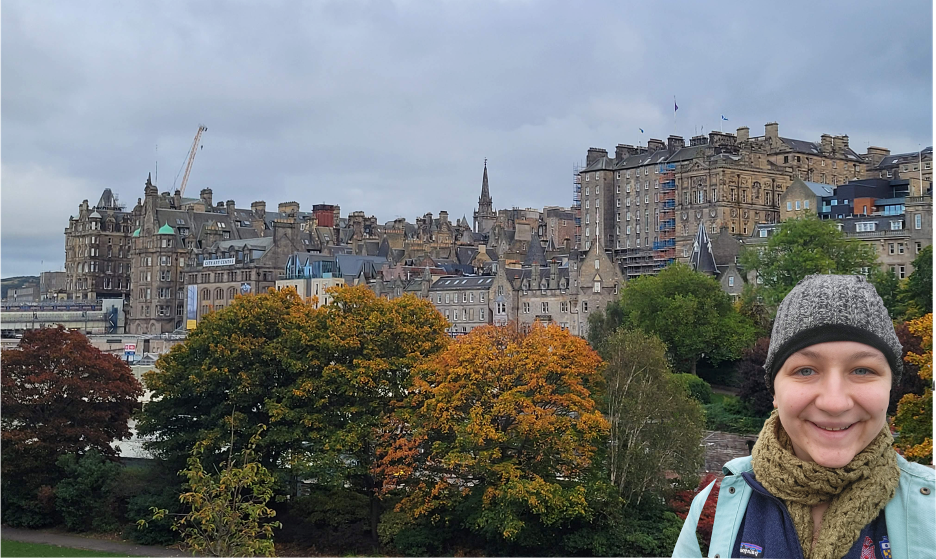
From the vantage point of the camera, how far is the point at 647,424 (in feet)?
140

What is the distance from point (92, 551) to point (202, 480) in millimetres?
8461

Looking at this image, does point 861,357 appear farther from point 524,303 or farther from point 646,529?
point 524,303

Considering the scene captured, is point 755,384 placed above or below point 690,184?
below

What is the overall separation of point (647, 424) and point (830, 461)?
1519 inches

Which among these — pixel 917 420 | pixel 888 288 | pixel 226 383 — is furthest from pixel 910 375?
pixel 226 383

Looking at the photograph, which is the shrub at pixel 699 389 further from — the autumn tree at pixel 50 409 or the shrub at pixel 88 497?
the shrub at pixel 88 497

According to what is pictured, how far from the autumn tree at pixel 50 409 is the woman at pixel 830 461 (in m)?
45.4

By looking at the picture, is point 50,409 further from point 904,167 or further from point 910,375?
point 904,167

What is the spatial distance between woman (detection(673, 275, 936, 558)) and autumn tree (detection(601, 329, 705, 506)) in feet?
117

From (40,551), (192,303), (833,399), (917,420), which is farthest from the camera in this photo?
(192,303)

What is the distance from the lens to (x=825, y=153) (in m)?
121

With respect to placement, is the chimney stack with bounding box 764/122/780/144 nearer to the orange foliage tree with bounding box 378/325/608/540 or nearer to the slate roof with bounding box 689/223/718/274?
the slate roof with bounding box 689/223/718/274

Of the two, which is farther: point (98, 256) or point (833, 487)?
point (98, 256)

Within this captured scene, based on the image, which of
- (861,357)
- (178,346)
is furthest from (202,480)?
(861,357)
